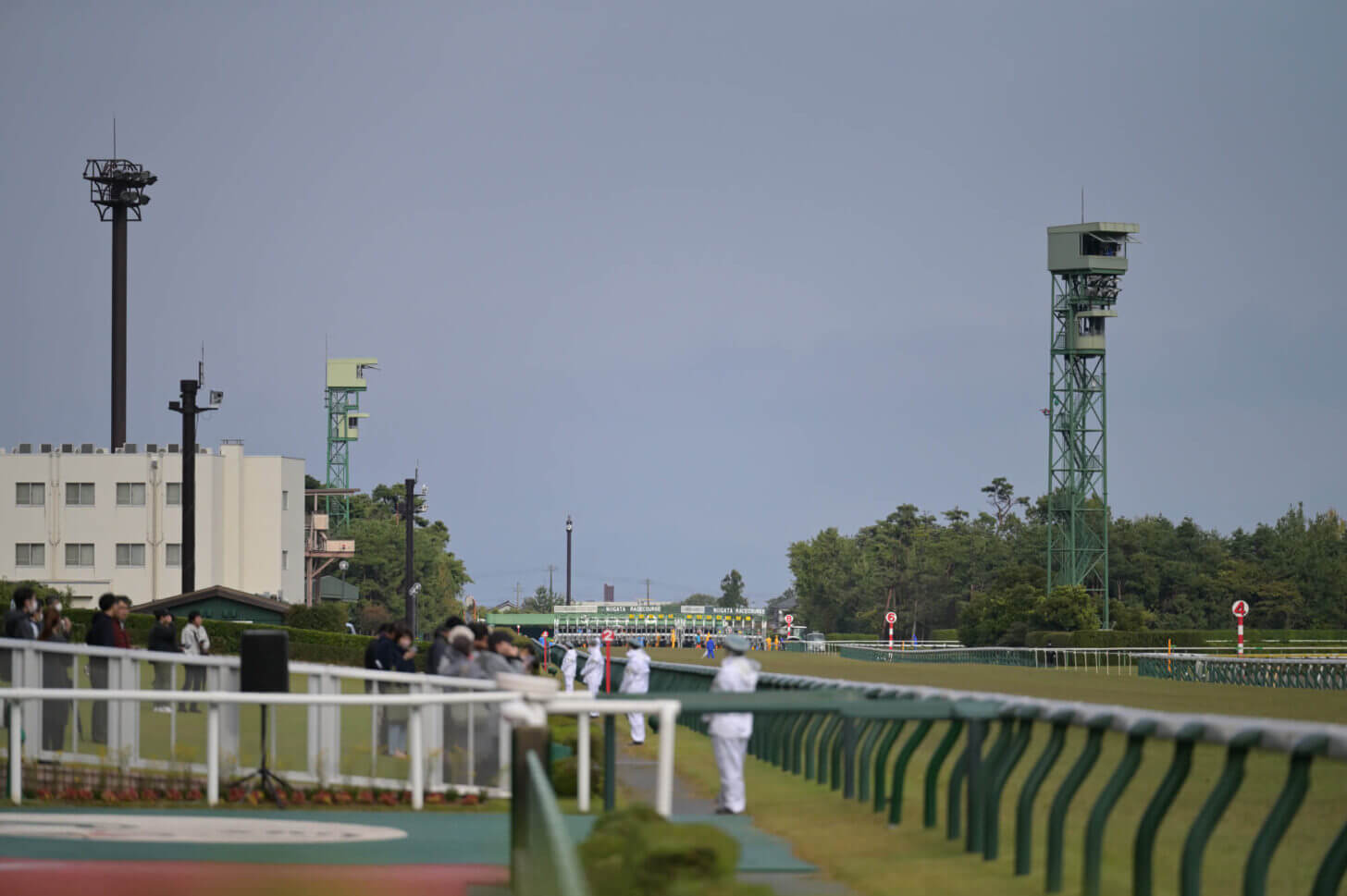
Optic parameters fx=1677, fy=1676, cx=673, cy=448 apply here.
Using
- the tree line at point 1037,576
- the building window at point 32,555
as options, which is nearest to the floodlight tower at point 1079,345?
the tree line at point 1037,576

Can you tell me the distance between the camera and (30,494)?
77188mm

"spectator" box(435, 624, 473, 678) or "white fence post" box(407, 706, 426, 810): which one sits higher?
"spectator" box(435, 624, 473, 678)

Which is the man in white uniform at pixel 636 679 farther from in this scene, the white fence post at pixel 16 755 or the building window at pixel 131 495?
the building window at pixel 131 495

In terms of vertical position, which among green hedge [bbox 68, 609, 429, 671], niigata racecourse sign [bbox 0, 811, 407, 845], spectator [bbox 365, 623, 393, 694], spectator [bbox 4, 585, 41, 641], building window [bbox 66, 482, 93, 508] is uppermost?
building window [bbox 66, 482, 93, 508]

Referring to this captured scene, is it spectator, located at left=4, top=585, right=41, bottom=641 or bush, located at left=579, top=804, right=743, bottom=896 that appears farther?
spectator, located at left=4, top=585, right=41, bottom=641

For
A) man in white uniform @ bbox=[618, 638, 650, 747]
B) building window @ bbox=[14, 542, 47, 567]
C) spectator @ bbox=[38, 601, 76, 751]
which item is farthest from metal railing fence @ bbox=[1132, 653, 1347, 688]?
building window @ bbox=[14, 542, 47, 567]

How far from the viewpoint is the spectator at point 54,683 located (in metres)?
13.9

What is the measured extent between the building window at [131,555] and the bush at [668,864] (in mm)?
73676

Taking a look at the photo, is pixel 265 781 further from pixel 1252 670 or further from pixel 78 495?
pixel 78 495

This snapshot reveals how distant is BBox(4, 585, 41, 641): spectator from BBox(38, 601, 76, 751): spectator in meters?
0.26

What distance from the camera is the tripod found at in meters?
13.7

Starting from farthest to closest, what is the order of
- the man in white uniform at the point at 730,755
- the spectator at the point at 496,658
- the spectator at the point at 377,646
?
the spectator at the point at 377,646, the spectator at the point at 496,658, the man in white uniform at the point at 730,755

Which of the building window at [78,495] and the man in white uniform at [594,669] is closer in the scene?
the man in white uniform at [594,669]

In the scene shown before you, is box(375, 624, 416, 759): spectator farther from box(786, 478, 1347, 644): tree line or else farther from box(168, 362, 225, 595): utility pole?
box(786, 478, 1347, 644): tree line
